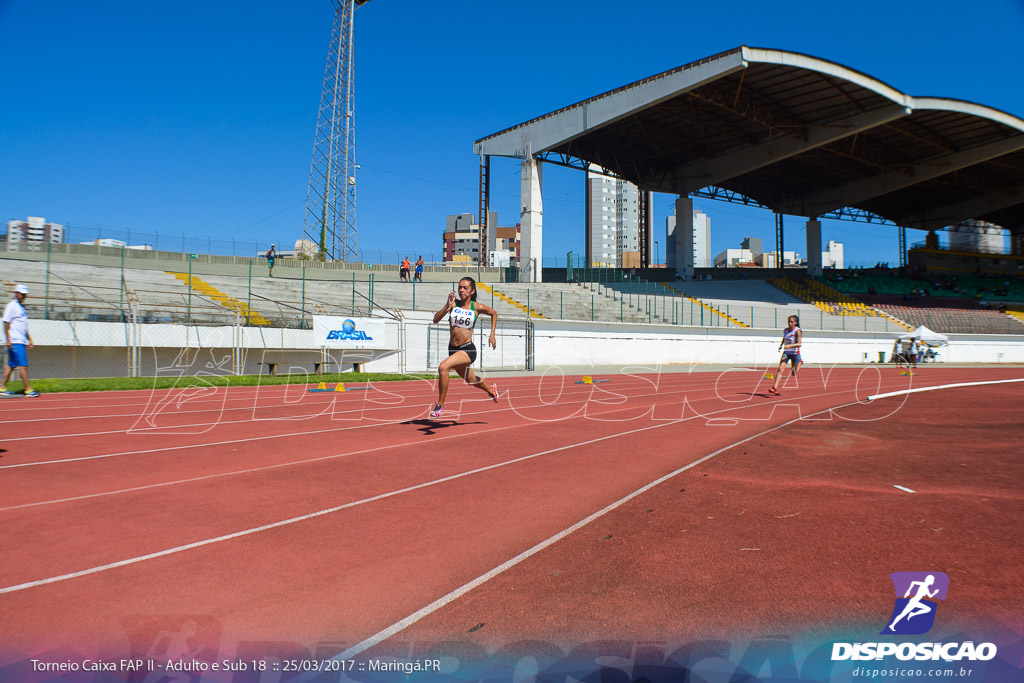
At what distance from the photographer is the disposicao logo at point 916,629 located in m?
2.54

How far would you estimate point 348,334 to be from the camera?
2052cm

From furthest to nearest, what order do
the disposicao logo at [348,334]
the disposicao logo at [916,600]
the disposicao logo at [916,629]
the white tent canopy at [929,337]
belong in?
the white tent canopy at [929,337] → the disposicao logo at [348,334] → the disposicao logo at [916,600] → the disposicao logo at [916,629]

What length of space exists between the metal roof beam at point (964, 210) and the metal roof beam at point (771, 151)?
28181 mm

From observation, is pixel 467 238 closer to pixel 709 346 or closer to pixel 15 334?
pixel 709 346

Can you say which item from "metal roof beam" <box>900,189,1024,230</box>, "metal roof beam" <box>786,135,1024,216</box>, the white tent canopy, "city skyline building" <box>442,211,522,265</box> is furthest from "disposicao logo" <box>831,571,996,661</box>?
"city skyline building" <box>442,211,522,265</box>

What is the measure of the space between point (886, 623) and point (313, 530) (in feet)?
11.2

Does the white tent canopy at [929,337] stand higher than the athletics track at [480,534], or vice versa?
the white tent canopy at [929,337]

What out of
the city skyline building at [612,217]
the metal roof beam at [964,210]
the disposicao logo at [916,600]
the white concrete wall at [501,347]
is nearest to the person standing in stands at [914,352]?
the white concrete wall at [501,347]

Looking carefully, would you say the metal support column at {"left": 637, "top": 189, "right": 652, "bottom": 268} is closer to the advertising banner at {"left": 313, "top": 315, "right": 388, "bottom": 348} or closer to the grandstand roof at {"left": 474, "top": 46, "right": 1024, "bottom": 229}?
the grandstand roof at {"left": 474, "top": 46, "right": 1024, "bottom": 229}

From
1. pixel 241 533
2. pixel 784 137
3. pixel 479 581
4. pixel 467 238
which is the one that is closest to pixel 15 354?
pixel 241 533

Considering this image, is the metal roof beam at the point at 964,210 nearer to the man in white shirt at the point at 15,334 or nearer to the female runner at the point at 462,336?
the female runner at the point at 462,336

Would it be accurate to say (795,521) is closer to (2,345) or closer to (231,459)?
(231,459)

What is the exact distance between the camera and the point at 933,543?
3809mm

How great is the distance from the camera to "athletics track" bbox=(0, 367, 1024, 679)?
111 inches
